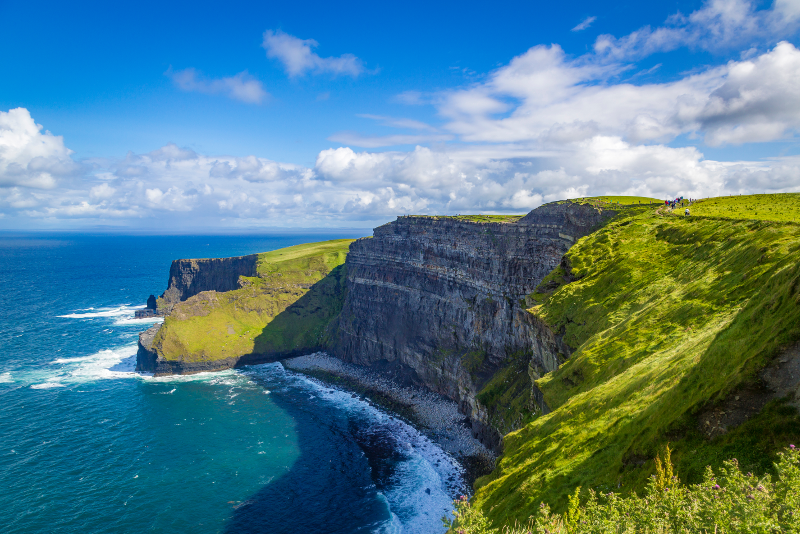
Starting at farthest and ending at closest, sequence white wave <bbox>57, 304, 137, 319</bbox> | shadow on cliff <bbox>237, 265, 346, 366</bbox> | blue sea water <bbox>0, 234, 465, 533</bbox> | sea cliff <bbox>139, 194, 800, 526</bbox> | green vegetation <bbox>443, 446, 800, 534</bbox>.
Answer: white wave <bbox>57, 304, 137, 319</bbox> < shadow on cliff <bbox>237, 265, 346, 366</bbox> < blue sea water <bbox>0, 234, 465, 533</bbox> < sea cliff <bbox>139, 194, 800, 526</bbox> < green vegetation <bbox>443, 446, 800, 534</bbox>

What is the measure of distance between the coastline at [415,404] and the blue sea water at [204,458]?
2660mm

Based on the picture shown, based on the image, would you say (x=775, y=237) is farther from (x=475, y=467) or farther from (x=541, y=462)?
(x=475, y=467)

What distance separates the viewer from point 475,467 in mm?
75000

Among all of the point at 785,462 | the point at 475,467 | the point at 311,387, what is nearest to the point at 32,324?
the point at 311,387

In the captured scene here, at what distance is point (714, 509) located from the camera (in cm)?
1337

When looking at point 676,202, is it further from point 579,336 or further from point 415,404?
point 415,404

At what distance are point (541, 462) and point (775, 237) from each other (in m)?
28.9

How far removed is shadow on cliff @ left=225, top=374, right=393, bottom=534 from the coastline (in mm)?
12843

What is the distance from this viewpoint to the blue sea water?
63.0 metres

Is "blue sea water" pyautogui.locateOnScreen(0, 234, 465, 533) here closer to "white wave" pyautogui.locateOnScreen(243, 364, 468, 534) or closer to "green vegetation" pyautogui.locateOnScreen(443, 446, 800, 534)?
"white wave" pyautogui.locateOnScreen(243, 364, 468, 534)

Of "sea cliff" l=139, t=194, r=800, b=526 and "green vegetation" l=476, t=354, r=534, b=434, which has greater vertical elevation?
"sea cliff" l=139, t=194, r=800, b=526

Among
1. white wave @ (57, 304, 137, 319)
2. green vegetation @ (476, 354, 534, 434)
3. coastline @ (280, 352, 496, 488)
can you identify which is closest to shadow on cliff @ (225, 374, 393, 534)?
coastline @ (280, 352, 496, 488)

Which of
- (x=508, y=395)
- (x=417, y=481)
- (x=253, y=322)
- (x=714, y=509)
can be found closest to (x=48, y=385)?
(x=253, y=322)

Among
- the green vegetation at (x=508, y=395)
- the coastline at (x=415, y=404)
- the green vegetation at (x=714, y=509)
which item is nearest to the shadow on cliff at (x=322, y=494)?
A: the coastline at (x=415, y=404)
